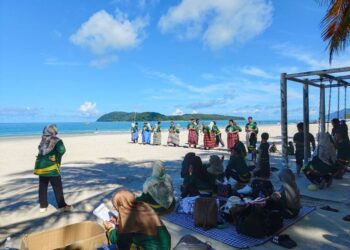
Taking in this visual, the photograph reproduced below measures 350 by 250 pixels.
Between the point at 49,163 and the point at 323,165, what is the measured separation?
236 inches

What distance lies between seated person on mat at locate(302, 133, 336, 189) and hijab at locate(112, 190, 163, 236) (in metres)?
5.73

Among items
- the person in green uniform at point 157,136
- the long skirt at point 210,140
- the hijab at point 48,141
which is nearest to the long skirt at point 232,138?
the long skirt at point 210,140

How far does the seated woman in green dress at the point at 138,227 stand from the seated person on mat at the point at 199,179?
3579mm

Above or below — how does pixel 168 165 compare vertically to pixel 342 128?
below

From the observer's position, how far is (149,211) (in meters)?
2.92

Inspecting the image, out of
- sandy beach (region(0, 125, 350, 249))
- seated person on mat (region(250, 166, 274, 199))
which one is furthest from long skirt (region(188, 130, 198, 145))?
seated person on mat (region(250, 166, 274, 199))

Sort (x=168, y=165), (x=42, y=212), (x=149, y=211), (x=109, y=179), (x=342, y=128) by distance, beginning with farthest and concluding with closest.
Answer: (x=168, y=165)
(x=109, y=179)
(x=342, y=128)
(x=42, y=212)
(x=149, y=211)

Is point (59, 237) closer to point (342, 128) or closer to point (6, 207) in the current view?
point (6, 207)

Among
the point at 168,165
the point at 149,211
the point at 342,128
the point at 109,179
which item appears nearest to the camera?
the point at 149,211

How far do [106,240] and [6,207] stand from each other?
147 inches

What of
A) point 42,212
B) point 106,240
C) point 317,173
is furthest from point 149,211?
point 317,173

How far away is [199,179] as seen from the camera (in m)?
7.00

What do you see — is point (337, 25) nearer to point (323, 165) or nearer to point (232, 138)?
point (323, 165)

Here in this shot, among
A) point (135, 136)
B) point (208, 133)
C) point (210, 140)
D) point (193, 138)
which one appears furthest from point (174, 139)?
point (135, 136)
